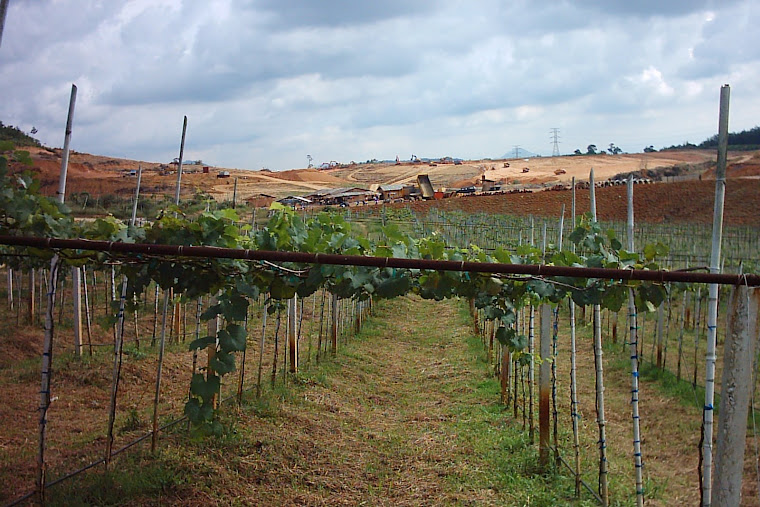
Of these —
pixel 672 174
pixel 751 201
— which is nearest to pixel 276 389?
pixel 751 201

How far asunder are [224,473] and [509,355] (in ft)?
11.8

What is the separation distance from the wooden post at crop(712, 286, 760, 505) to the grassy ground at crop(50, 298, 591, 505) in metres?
2.09

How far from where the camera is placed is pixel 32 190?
10.5 ft

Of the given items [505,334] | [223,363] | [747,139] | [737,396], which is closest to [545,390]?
[505,334]

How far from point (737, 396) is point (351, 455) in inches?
136

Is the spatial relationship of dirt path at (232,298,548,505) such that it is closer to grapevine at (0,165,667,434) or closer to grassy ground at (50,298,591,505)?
grassy ground at (50,298,591,505)

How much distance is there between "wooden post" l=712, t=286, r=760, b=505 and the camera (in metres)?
2.89

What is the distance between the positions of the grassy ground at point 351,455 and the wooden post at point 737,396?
6.85 feet

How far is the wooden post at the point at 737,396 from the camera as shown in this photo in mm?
2889

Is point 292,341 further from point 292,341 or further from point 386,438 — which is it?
point 386,438

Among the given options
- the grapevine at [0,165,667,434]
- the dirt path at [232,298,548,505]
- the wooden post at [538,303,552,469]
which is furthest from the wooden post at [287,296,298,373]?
the grapevine at [0,165,667,434]

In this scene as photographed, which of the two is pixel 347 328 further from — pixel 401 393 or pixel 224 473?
pixel 224 473

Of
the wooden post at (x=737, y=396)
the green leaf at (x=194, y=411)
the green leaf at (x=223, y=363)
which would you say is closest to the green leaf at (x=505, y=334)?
the wooden post at (x=737, y=396)

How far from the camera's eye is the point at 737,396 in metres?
2.90
